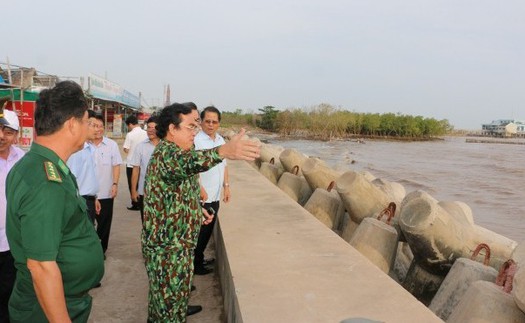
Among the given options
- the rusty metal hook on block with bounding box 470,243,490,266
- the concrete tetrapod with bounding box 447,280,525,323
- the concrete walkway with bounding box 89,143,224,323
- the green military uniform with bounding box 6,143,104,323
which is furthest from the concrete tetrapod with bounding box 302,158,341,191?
the green military uniform with bounding box 6,143,104,323

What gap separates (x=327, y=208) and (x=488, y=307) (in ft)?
10.0

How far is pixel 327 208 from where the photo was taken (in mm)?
5523

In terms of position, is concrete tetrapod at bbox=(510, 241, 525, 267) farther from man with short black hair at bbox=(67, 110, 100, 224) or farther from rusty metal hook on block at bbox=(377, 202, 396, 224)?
man with short black hair at bbox=(67, 110, 100, 224)

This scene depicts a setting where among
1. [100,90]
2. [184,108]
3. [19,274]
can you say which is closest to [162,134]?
[184,108]

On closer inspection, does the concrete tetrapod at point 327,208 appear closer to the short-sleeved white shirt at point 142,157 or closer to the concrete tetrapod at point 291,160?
the short-sleeved white shirt at point 142,157

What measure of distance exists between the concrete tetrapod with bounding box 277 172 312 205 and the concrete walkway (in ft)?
9.06

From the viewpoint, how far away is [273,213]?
447cm

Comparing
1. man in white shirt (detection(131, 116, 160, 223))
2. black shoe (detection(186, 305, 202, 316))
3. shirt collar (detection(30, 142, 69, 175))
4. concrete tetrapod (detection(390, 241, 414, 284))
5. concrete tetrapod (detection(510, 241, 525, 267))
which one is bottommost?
concrete tetrapod (detection(390, 241, 414, 284))

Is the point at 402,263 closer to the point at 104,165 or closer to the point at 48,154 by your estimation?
the point at 104,165

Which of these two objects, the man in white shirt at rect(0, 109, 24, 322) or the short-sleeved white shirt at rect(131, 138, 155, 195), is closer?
the man in white shirt at rect(0, 109, 24, 322)

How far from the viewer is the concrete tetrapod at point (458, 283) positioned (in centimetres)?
310

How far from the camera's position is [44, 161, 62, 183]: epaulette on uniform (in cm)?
146

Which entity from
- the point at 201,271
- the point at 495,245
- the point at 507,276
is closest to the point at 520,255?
the point at 507,276

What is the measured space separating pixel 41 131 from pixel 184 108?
1.19 metres
